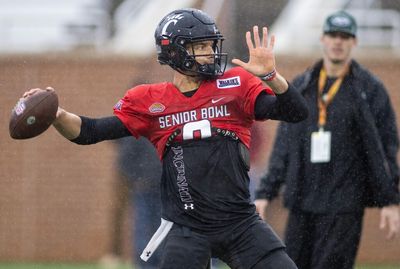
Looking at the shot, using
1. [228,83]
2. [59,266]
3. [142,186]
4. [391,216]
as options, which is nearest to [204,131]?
[228,83]

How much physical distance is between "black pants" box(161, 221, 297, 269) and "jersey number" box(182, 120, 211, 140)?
425mm

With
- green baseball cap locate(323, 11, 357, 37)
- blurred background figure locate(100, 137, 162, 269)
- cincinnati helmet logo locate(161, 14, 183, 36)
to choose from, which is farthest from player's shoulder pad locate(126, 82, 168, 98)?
blurred background figure locate(100, 137, 162, 269)

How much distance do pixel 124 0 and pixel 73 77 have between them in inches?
243

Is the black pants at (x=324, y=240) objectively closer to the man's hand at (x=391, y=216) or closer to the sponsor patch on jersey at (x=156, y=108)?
the man's hand at (x=391, y=216)

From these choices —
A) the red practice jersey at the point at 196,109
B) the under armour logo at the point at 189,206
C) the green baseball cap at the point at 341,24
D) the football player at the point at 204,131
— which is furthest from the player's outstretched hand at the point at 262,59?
the green baseball cap at the point at 341,24

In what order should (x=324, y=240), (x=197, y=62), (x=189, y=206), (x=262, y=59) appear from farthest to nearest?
(x=324, y=240)
(x=197, y=62)
(x=189, y=206)
(x=262, y=59)

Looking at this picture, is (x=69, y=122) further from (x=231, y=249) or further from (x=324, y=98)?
(x=324, y=98)

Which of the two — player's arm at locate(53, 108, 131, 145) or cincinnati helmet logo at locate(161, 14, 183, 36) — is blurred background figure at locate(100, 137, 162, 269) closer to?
player's arm at locate(53, 108, 131, 145)

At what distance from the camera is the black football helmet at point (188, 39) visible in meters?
5.27

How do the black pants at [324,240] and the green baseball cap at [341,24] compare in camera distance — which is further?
the green baseball cap at [341,24]

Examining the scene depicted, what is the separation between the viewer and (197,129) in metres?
5.19

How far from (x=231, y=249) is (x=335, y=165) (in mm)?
1749

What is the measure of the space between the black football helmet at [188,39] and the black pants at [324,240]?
166 cm

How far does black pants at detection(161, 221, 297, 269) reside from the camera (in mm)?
5051
